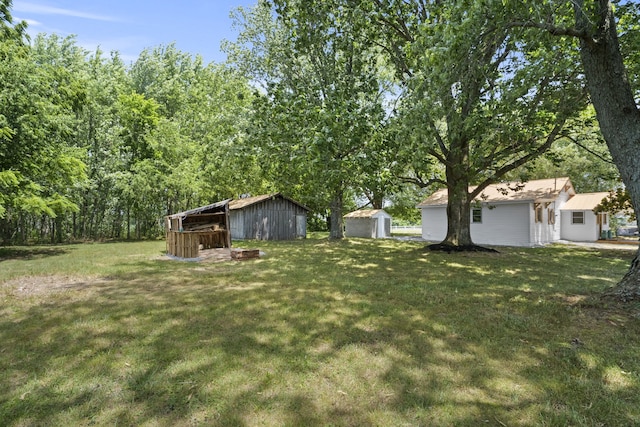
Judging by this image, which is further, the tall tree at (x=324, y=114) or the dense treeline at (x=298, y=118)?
the tall tree at (x=324, y=114)

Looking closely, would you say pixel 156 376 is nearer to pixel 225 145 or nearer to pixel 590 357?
pixel 590 357

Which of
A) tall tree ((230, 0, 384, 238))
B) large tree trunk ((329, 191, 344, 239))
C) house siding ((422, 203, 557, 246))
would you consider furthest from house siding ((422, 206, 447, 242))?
tall tree ((230, 0, 384, 238))

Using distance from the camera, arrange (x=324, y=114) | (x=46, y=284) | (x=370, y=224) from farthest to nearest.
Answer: (x=370, y=224), (x=324, y=114), (x=46, y=284)

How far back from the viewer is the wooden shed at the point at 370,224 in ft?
91.7

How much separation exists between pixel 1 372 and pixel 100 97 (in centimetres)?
2723

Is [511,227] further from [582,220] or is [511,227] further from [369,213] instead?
[369,213]

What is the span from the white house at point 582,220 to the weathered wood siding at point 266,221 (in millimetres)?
19674

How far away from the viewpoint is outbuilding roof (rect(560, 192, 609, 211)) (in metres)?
21.6

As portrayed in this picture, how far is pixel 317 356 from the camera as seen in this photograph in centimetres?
379

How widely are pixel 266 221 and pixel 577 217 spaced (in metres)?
22.1

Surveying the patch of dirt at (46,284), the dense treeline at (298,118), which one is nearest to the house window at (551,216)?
the dense treeline at (298,118)

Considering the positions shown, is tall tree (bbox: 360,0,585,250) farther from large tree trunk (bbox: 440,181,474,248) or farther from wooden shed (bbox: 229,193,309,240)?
wooden shed (bbox: 229,193,309,240)

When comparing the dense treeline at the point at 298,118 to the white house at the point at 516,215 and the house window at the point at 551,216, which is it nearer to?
the white house at the point at 516,215

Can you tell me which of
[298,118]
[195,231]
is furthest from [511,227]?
[195,231]
